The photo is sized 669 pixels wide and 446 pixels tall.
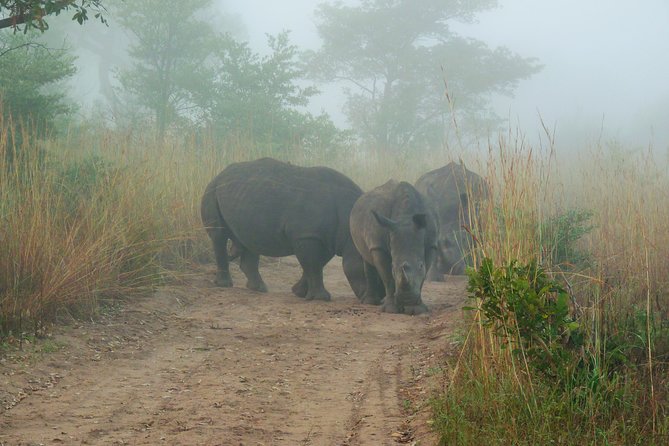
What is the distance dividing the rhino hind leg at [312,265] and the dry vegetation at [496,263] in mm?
1435

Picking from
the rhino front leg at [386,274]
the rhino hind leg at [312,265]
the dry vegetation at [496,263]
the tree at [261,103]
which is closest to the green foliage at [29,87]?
the dry vegetation at [496,263]

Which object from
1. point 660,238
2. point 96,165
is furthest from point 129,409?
point 96,165

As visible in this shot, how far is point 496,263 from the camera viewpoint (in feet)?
19.0

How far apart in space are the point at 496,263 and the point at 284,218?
4736mm

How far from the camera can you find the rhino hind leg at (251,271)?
10.8 metres

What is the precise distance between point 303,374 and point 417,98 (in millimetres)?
26951

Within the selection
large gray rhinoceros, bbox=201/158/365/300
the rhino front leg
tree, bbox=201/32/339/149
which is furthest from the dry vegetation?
tree, bbox=201/32/339/149

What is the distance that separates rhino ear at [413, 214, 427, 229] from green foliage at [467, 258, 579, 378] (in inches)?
150

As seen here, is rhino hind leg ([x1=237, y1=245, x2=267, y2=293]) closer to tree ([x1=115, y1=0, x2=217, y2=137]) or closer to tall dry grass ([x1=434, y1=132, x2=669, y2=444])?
tall dry grass ([x1=434, y1=132, x2=669, y2=444])

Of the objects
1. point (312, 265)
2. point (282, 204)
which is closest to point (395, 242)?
point (312, 265)

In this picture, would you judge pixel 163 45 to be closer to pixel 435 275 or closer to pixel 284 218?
pixel 435 275

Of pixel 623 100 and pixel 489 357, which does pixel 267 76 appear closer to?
pixel 489 357

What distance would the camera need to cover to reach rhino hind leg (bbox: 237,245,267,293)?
426 inches

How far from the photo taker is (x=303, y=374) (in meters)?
6.59
